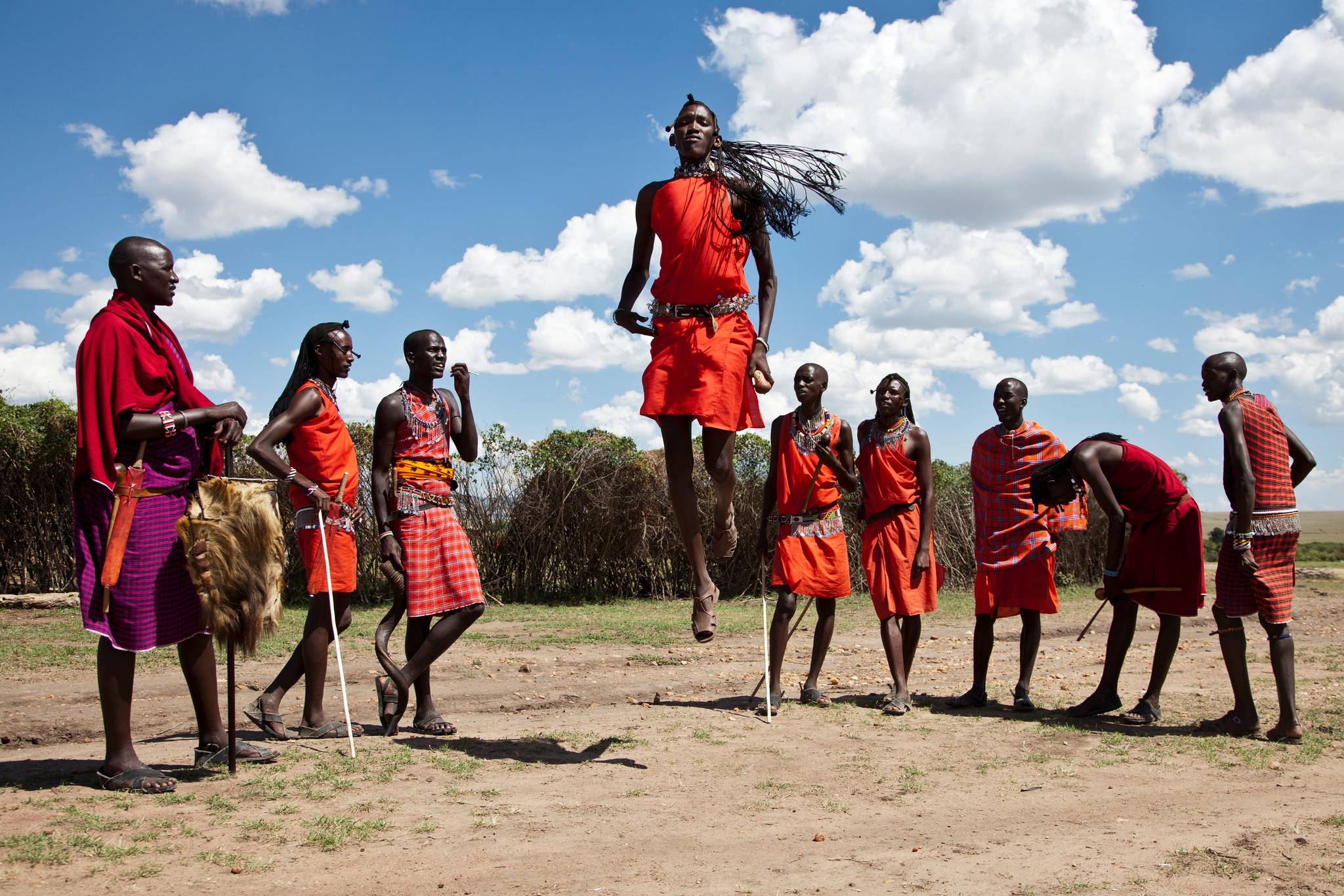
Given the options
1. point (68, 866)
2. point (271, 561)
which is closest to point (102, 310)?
point (271, 561)

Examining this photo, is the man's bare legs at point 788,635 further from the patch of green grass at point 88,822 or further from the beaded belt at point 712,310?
the patch of green grass at point 88,822

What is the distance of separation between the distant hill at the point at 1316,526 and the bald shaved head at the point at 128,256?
236 inches

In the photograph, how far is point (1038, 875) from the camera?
3.86m

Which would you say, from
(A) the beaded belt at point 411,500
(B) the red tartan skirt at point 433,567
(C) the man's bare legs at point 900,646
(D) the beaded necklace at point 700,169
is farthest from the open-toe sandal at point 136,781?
(C) the man's bare legs at point 900,646

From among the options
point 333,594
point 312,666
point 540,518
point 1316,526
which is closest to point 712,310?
point 333,594

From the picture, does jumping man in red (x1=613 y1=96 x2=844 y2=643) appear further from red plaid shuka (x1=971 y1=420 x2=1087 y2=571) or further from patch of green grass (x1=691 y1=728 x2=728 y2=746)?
red plaid shuka (x1=971 y1=420 x2=1087 y2=571)

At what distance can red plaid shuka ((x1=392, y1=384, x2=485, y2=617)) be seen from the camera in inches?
235

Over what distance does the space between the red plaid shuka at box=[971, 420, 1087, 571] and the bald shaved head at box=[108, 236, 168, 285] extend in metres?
5.47

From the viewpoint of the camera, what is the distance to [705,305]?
5293 millimetres

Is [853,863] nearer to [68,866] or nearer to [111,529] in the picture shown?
[68,866]

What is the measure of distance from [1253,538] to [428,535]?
4.88 metres

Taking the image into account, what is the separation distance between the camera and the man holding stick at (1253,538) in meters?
6.34

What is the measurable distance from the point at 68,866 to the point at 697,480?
45.9 ft

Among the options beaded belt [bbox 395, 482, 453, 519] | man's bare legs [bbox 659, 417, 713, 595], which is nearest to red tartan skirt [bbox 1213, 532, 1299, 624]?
man's bare legs [bbox 659, 417, 713, 595]
